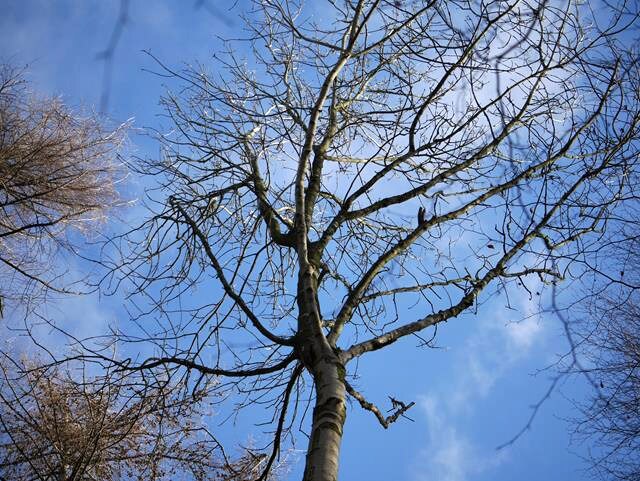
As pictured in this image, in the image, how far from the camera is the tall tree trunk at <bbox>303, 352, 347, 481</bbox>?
2.28 m

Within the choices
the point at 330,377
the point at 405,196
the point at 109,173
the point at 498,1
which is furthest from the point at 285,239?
the point at 109,173

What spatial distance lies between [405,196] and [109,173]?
227 inches

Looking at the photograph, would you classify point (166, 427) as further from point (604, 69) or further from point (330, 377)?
point (604, 69)

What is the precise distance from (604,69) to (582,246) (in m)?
1.17

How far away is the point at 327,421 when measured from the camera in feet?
8.03

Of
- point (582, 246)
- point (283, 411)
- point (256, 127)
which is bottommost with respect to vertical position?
point (283, 411)

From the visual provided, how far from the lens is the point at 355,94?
4.56 meters

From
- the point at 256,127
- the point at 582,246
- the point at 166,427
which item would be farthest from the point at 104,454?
the point at 582,246

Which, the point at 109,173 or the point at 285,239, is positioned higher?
the point at 109,173

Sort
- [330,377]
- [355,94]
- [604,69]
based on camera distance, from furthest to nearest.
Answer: [355,94] < [604,69] < [330,377]

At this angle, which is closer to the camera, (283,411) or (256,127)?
(283,411)

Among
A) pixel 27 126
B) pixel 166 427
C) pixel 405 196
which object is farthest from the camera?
pixel 27 126

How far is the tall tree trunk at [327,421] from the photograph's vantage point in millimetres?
2279

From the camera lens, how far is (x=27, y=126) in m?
7.54
